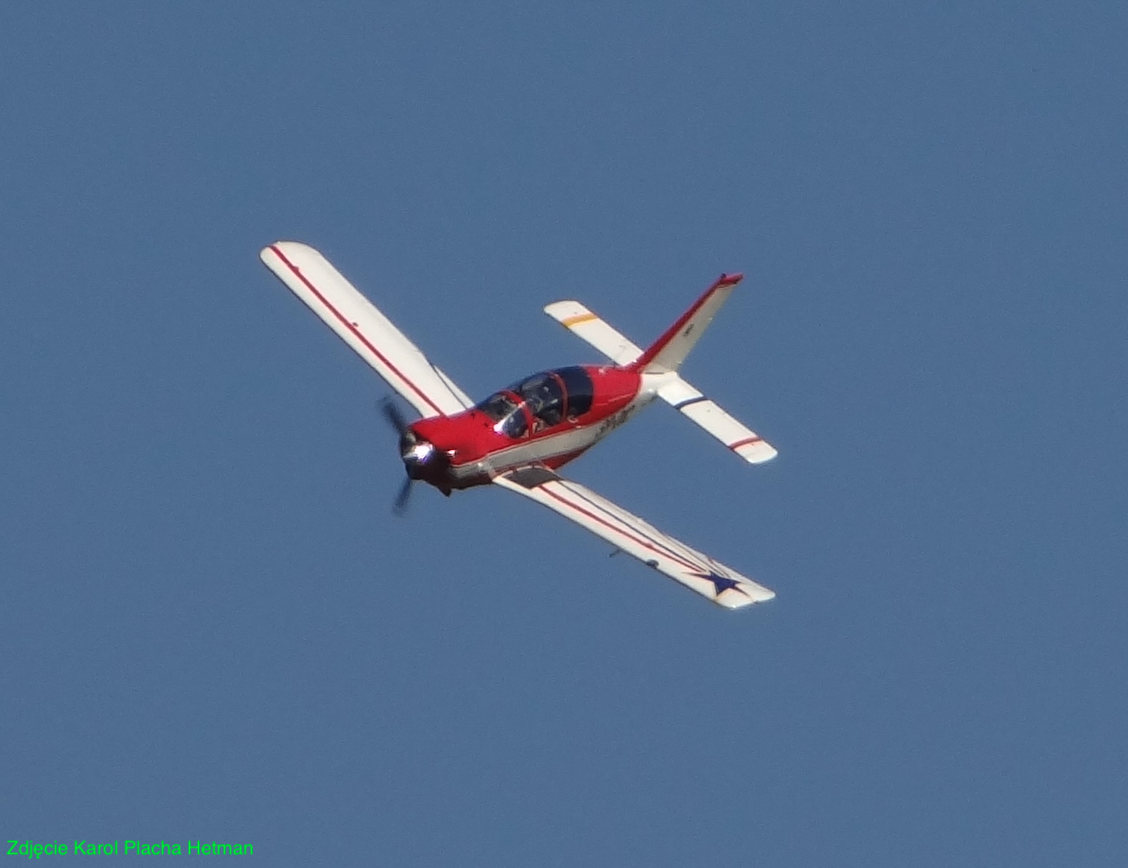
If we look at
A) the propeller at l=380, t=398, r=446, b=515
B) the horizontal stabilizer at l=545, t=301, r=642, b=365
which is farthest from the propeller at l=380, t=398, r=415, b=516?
the horizontal stabilizer at l=545, t=301, r=642, b=365

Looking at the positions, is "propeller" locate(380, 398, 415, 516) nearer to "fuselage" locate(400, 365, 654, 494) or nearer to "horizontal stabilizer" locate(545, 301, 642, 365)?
"fuselage" locate(400, 365, 654, 494)

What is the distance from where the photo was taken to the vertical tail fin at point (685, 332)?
46688 mm

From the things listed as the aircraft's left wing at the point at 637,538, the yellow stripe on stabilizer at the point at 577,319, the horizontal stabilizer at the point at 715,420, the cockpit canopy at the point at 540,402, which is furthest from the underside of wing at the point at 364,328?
the horizontal stabilizer at the point at 715,420

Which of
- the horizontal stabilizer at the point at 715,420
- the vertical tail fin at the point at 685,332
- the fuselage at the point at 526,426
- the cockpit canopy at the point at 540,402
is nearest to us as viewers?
the fuselage at the point at 526,426

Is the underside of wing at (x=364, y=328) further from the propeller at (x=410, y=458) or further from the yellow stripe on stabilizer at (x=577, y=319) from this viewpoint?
the yellow stripe on stabilizer at (x=577, y=319)

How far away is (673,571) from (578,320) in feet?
24.9

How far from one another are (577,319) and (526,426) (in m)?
4.23

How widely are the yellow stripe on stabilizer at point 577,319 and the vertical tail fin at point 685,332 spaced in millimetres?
1464

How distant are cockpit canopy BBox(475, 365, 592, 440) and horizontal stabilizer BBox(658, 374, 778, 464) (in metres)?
1.92

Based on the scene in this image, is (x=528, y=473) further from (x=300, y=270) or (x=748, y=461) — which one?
(x=300, y=270)

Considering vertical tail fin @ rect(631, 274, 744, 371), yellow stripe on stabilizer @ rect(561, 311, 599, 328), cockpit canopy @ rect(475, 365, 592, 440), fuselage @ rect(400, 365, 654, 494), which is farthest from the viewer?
yellow stripe on stabilizer @ rect(561, 311, 599, 328)

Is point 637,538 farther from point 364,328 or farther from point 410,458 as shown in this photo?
point 364,328

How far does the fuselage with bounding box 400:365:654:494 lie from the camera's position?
42.6m

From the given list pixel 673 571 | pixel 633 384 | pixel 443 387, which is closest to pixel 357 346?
pixel 443 387
